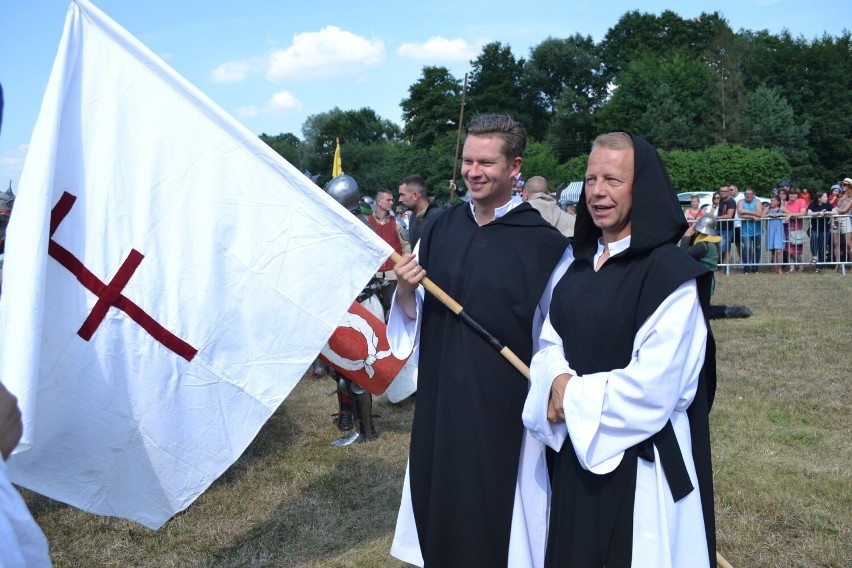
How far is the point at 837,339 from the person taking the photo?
929cm

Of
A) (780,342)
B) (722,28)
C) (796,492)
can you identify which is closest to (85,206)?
(796,492)

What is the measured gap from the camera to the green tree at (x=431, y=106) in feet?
205

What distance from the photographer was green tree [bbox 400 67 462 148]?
2456 inches

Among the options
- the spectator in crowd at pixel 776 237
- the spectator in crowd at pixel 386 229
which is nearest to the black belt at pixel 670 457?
the spectator in crowd at pixel 386 229

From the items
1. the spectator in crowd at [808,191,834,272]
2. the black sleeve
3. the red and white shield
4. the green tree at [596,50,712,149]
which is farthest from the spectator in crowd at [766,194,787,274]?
the green tree at [596,50,712,149]

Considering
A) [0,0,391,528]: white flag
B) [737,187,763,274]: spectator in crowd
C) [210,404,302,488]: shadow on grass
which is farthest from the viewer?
[737,187,763,274]: spectator in crowd

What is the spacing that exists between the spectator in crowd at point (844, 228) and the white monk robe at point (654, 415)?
1440cm

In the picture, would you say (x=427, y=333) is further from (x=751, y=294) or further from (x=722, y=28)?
(x=722, y=28)

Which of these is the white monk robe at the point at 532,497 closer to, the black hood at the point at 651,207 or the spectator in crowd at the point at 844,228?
the black hood at the point at 651,207

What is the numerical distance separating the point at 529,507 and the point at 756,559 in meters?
1.74

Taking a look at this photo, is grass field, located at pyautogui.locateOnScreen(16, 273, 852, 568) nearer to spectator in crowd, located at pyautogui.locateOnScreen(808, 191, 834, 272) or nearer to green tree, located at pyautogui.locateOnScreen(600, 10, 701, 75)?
spectator in crowd, located at pyautogui.locateOnScreen(808, 191, 834, 272)

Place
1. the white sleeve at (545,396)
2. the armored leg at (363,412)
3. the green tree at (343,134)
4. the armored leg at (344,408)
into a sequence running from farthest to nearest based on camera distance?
the green tree at (343,134), the armored leg at (344,408), the armored leg at (363,412), the white sleeve at (545,396)

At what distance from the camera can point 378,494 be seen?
17.9ft

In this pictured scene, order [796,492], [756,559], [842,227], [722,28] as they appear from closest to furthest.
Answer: [756,559], [796,492], [842,227], [722,28]
